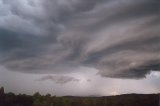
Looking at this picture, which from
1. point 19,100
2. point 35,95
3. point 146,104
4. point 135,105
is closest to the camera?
point 35,95

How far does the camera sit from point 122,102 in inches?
7003

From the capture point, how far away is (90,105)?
15488 centimetres

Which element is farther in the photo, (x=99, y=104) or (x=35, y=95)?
(x=99, y=104)

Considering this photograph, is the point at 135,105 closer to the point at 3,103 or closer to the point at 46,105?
the point at 46,105

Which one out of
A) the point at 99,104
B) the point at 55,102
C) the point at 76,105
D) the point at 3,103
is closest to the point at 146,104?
the point at 99,104

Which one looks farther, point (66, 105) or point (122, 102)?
point (122, 102)

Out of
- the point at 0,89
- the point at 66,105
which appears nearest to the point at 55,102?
the point at 66,105

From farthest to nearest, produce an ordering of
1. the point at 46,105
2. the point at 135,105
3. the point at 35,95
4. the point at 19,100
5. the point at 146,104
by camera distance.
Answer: the point at 146,104 → the point at 135,105 → the point at 19,100 → the point at 35,95 → the point at 46,105

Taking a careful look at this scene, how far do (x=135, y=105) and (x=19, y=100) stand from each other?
63.7 metres

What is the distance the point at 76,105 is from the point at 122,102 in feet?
116

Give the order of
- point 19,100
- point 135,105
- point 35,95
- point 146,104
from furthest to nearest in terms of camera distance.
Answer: point 146,104, point 135,105, point 19,100, point 35,95

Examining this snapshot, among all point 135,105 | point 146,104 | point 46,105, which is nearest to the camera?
point 46,105

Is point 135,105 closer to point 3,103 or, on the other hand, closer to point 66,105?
point 66,105

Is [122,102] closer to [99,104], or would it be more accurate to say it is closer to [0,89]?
[99,104]
